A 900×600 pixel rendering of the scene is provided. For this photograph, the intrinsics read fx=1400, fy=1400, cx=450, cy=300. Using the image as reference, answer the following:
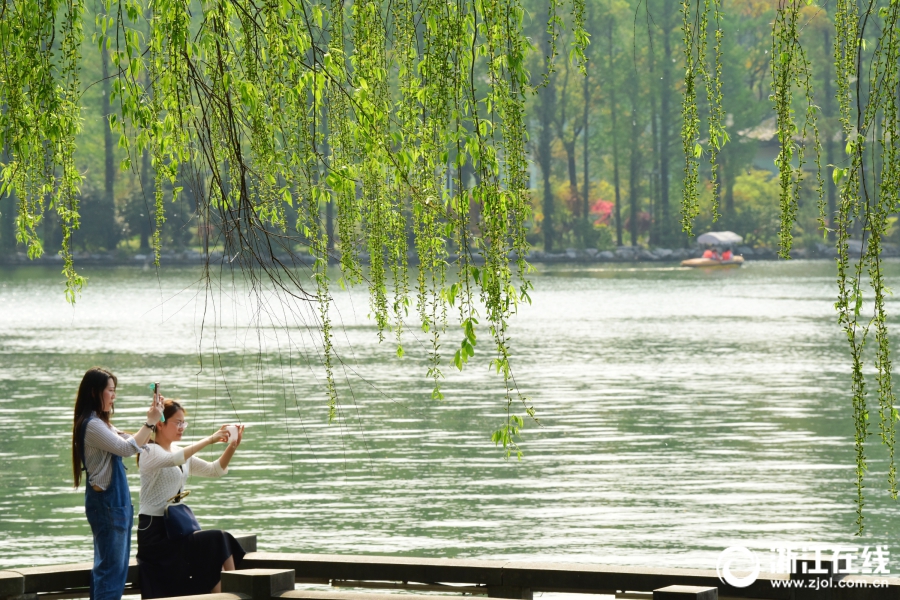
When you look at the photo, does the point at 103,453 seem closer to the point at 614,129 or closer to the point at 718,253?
the point at 718,253

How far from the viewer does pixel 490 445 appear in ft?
60.8

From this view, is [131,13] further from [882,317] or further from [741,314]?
[741,314]

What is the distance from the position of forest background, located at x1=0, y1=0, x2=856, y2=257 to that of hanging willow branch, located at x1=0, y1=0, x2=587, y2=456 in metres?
73.3

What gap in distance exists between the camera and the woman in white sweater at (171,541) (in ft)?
21.4

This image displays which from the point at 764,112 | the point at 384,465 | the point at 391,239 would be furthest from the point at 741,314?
the point at 764,112

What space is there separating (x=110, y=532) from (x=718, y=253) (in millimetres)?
78124

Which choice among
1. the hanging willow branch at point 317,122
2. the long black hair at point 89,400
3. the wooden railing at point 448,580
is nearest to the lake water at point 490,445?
the hanging willow branch at point 317,122

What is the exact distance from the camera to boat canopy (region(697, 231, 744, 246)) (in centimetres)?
8050

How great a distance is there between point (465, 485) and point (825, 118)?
74.9 metres

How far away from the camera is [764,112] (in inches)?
3374

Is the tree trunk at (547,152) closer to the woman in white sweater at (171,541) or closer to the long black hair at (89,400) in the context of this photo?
the woman in white sweater at (171,541)

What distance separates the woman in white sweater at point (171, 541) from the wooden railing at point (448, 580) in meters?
0.15

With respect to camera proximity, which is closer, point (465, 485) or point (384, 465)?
point (465, 485)

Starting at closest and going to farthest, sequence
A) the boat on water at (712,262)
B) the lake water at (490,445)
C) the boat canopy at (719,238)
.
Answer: the lake water at (490,445)
the boat on water at (712,262)
the boat canopy at (719,238)
